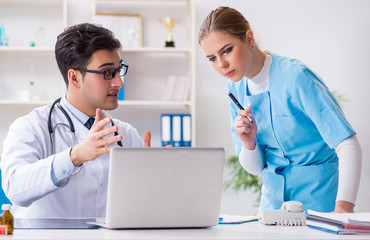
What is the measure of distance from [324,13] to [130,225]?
10.6 feet

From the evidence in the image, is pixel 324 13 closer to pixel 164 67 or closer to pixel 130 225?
pixel 164 67

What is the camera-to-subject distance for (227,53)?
1978 mm

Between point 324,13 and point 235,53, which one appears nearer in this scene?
point 235,53

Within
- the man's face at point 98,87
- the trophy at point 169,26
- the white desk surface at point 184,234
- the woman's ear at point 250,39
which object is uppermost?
the trophy at point 169,26

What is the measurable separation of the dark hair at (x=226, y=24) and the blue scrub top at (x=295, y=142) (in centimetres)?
18

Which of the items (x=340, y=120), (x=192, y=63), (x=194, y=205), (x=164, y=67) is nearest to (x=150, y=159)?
(x=194, y=205)

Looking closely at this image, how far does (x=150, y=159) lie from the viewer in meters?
1.28

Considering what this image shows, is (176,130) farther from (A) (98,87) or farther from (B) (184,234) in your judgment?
(B) (184,234)

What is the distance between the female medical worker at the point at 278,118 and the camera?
6.23 feet

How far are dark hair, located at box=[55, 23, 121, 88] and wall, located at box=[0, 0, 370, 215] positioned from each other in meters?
2.00

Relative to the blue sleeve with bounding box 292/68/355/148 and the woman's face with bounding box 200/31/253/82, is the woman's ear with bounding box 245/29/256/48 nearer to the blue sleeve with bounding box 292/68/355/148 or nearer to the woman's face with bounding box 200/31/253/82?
the woman's face with bounding box 200/31/253/82

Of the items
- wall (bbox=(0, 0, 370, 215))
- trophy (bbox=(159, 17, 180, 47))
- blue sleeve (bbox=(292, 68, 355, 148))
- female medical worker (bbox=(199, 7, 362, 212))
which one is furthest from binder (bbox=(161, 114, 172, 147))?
blue sleeve (bbox=(292, 68, 355, 148))

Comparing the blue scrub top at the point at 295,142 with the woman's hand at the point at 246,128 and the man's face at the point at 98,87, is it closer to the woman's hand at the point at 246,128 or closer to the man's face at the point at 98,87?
the woman's hand at the point at 246,128

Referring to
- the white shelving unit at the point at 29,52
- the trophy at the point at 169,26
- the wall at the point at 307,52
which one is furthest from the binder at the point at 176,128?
the white shelving unit at the point at 29,52
